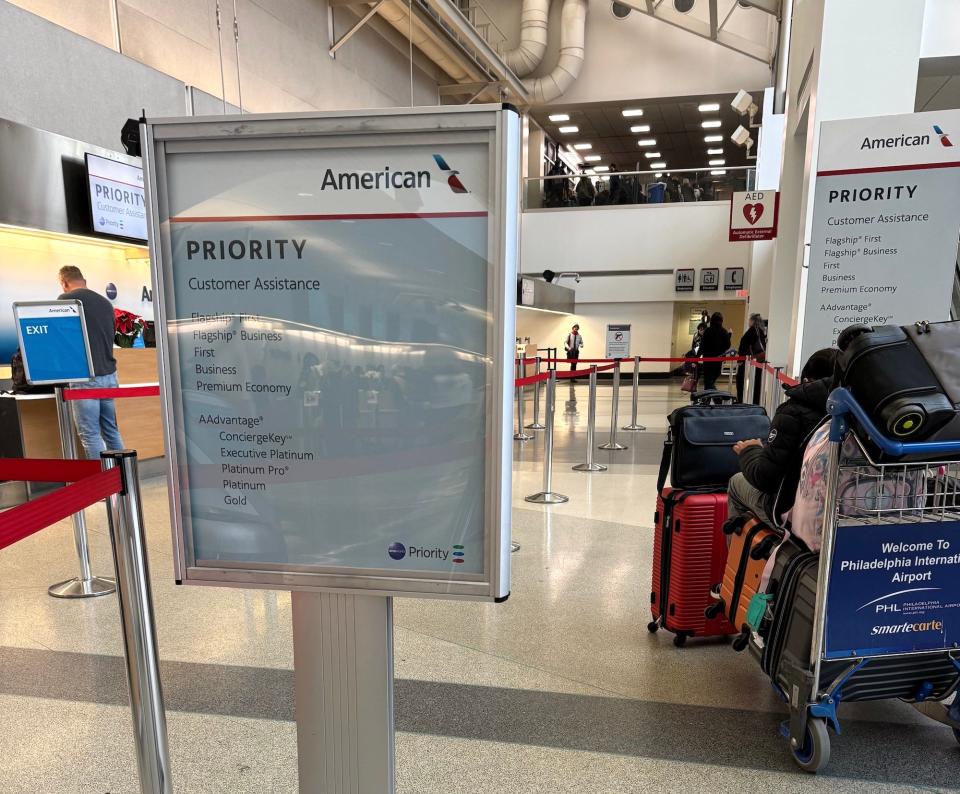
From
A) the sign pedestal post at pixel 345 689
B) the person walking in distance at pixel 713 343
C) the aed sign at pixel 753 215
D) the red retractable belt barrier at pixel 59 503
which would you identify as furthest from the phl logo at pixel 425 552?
the person walking in distance at pixel 713 343

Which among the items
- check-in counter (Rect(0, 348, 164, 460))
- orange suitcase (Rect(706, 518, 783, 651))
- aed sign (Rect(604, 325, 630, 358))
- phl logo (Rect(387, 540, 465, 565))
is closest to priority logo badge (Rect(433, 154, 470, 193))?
phl logo (Rect(387, 540, 465, 565))

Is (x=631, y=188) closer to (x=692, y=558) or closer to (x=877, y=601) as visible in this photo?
(x=692, y=558)

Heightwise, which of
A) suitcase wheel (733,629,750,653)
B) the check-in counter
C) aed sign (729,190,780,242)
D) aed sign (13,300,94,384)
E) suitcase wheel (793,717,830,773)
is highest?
aed sign (729,190,780,242)

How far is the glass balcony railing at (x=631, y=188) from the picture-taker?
56.7 ft

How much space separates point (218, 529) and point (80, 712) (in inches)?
63.6

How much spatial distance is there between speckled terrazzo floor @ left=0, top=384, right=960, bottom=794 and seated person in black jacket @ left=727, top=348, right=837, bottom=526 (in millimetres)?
791

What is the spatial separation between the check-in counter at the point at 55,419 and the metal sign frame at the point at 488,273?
3.92 metres

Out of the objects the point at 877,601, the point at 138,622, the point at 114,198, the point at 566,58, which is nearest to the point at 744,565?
the point at 877,601

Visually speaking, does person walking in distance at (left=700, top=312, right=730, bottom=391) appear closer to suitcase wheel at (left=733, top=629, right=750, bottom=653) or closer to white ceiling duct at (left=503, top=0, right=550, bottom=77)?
suitcase wheel at (left=733, top=629, right=750, bottom=653)

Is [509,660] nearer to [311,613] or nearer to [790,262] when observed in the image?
[311,613]

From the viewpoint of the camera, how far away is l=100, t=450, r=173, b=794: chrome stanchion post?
5.21 ft

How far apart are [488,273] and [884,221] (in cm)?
366

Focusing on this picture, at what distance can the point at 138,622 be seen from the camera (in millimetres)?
1637

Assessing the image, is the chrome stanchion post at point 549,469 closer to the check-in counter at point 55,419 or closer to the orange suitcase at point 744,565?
the orange suitcase at point 744,565
